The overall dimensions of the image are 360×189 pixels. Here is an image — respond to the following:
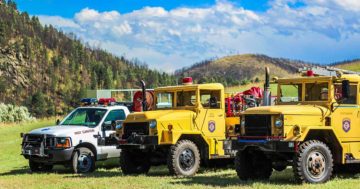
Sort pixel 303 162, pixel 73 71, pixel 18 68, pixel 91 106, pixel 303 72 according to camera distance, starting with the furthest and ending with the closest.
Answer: pixel 73 71 → pixel 18 68 → pixel 91 106 → pixel 303 72 → pixel 303 162

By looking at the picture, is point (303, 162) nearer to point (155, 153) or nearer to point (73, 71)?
point (155, 153)

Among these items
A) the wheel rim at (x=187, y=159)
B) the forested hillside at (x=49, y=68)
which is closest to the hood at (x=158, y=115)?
the wheel rim at (x=187, y=159)

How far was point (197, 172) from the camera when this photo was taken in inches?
618

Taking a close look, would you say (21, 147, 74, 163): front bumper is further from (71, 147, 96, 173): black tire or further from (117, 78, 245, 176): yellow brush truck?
(117, 78, 245, 176): yellow brush truck

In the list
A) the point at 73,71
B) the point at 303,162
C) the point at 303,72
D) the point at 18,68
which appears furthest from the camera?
the point at 73,71

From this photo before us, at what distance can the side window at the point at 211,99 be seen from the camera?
1606 centimetres

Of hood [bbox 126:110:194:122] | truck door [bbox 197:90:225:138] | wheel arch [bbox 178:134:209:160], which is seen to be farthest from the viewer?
truck door [bbox 197:90:225:138]

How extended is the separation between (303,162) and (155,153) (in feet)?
15.7

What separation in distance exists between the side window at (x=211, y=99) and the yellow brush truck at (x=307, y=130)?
2358 mm

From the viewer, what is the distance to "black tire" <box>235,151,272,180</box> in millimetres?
13188

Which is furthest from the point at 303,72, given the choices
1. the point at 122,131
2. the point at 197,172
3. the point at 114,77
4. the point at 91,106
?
the point at 114,77

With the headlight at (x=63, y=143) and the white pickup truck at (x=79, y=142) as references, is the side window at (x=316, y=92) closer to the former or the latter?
the white pickup truck at (x=79, y=142)

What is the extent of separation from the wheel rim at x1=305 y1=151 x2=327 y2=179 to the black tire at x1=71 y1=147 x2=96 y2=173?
7.02 meters

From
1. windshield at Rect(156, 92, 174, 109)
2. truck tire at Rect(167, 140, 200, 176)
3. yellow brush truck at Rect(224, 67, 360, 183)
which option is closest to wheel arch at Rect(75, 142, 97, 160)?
windshield at Rect(156, 92, 174, 109)
